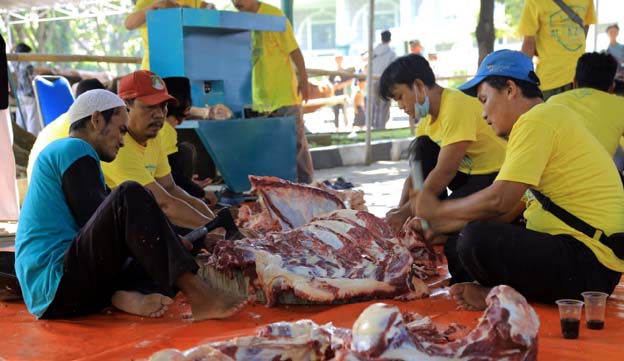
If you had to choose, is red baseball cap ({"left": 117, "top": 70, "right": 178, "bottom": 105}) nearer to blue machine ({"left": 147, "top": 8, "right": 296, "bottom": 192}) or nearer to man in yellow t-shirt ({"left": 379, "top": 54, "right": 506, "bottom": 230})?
man in yellow t-shirt ({"left": 379, "top": 54, "right": 506, "bottom": 230})

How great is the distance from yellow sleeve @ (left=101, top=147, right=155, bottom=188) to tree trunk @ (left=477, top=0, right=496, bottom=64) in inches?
277

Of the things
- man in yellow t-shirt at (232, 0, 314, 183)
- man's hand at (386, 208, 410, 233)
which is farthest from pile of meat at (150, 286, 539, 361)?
man in yellow t-shirt at (232, 0, 314, 183)

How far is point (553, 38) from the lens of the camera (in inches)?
Answer: 281

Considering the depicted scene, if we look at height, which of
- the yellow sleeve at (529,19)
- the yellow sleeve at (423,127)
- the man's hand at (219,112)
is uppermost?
the yellow sleeve at (529,19)

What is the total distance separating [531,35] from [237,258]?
4.16 meters

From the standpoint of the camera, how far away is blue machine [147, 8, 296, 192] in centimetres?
724

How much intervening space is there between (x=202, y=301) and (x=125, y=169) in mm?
1310

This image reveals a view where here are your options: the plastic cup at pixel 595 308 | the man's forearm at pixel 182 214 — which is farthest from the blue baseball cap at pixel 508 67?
the man's forearm at pixel 182 214

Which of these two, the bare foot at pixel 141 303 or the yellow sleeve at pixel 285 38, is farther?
the yellow sleeve at pixel 285 38

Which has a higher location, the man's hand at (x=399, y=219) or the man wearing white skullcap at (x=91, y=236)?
the man wearing white skullcap at (x=91, y=236)

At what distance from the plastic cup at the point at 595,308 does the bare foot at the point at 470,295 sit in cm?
48

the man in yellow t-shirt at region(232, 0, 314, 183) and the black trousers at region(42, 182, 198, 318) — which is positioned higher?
the man in yellow t-shirt at region(232, 0, 314, 183)

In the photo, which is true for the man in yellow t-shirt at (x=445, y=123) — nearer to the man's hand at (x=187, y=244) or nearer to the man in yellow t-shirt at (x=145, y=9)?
the man's hand at (x=187, y=244)

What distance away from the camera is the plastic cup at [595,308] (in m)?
3.43
